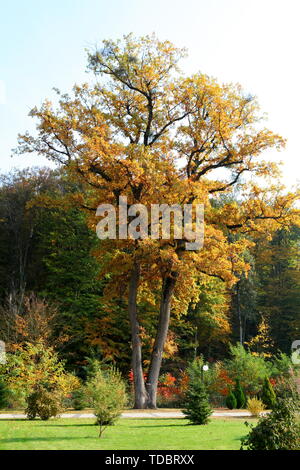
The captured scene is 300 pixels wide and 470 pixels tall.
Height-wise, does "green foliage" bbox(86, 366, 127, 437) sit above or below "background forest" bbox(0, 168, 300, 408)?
below

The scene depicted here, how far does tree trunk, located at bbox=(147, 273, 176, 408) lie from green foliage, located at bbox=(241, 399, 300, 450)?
11.6 m

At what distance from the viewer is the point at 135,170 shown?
17.6 meters

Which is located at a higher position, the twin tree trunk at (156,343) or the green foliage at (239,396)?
the twin tree trunk at (156,343)

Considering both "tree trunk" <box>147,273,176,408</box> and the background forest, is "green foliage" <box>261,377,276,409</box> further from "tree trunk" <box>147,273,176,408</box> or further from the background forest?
the background forest

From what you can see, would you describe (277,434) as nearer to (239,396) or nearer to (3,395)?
(3,395)

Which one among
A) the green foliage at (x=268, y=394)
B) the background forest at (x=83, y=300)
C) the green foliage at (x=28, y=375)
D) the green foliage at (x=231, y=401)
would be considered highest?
the background forest at (x=83, y=300)

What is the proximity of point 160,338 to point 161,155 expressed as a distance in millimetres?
6961

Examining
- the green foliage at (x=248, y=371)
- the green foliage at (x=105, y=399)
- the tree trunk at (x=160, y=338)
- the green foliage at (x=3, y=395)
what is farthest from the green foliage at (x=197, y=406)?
the green foliage at (x=248, y=371)

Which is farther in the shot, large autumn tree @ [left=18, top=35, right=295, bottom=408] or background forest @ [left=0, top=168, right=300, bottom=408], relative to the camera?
background forest @ [left=0, top=168, right=300, bottom=408]

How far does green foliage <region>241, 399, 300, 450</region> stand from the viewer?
24.4 ft

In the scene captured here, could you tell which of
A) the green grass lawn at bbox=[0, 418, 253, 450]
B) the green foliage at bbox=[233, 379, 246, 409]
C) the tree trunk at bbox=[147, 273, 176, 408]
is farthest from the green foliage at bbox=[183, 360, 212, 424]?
the tree trunk at bbox=[147, 273, 176, 408]

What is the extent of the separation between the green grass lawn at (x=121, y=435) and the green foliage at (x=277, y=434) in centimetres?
156

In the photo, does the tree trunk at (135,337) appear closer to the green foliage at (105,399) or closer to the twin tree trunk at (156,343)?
the twin tree trunk at (156,343)

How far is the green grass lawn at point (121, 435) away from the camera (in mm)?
8961
